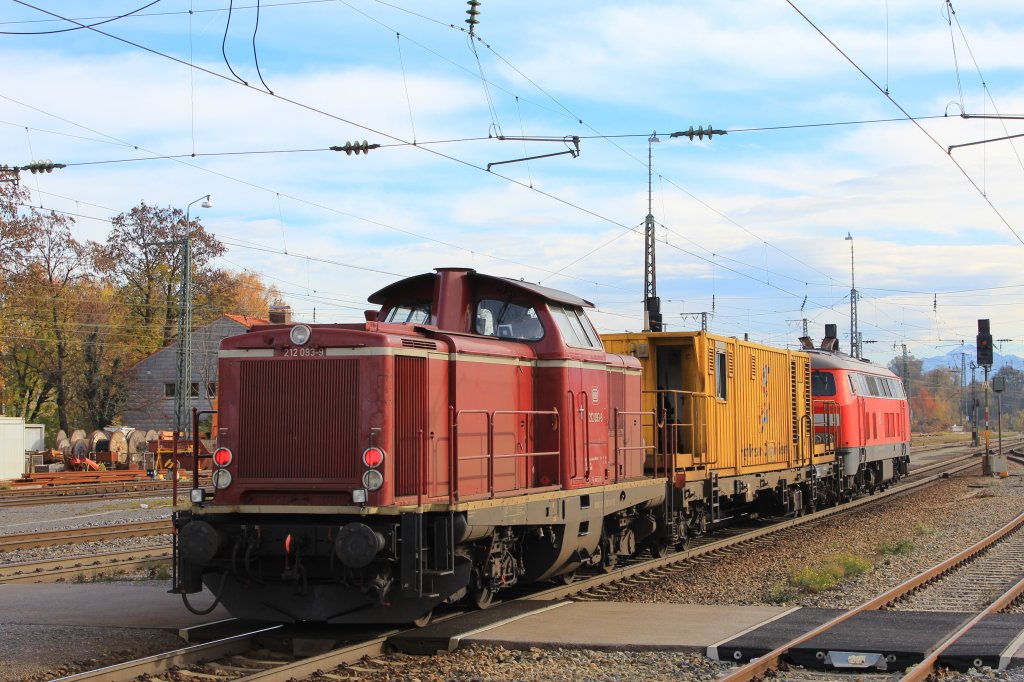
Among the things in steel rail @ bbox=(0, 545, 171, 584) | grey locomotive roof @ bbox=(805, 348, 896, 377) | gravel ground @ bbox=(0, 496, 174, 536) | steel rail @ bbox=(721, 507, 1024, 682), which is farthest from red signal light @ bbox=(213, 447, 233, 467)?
grey locomotive roof @ bbox=(805, 348, 896, 377)

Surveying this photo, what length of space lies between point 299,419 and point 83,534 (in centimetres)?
1104

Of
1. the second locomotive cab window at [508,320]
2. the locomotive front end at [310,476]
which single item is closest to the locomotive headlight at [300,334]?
the locomotive front end at [310,476]

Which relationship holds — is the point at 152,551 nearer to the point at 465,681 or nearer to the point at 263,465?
the point at 263,465

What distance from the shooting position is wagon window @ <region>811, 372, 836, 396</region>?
23000 millimetres

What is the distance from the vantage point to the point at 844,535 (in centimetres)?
1705

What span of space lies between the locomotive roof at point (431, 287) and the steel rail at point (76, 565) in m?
5.50

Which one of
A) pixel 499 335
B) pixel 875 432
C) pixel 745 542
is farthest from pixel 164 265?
pixel 499 335

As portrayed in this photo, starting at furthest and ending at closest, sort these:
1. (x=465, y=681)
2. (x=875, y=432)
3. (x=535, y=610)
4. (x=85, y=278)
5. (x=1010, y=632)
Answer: (x=85, y=278) < (x=875, y=432) < (x=535, y=610) < (x=1010, y=632) < (x=465, y=681)

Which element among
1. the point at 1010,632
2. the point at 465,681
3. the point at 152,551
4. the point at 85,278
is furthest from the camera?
the point at 85,278

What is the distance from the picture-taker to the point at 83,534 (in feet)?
58.3

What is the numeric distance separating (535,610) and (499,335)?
8.77 feet

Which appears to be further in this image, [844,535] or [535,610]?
[844,535]

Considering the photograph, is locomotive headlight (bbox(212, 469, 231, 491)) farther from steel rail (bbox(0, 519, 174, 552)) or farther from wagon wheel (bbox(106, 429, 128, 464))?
wagon wheel (bbox(106, 429, 128, 464))

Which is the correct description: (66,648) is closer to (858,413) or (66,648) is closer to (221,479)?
(221,479)
